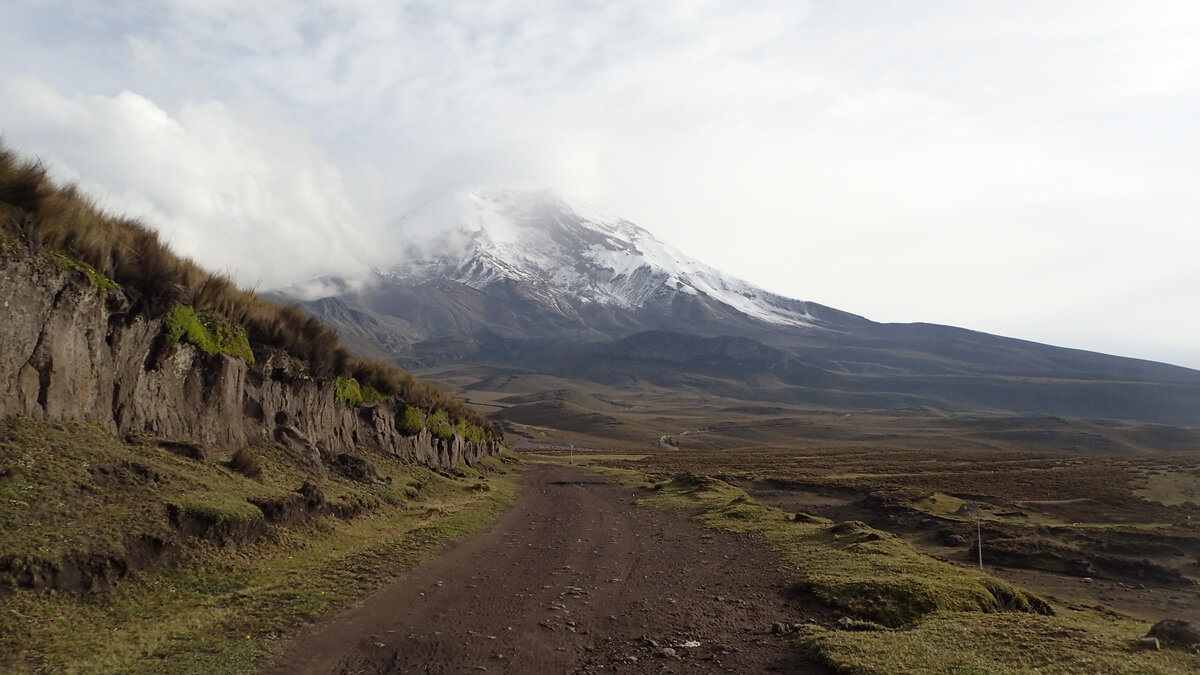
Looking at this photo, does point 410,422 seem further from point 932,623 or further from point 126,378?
point 932,623

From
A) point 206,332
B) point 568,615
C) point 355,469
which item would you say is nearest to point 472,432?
point 355,469

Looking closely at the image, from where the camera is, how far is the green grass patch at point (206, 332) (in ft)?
54.3

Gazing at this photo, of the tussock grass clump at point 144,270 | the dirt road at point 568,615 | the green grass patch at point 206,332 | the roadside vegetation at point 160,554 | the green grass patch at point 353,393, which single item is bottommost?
the dirt road at point 568,615

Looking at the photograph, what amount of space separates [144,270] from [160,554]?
831cm

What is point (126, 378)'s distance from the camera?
48.4 ft

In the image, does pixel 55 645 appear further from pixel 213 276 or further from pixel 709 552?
pixel 709 552

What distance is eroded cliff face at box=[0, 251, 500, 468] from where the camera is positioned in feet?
38.3

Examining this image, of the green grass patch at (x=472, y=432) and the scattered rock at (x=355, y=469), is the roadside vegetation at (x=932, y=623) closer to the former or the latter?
the scattered rock at (x=355, y=469)

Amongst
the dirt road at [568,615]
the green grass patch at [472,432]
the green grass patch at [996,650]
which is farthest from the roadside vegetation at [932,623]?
the green grass patch at [472,432]

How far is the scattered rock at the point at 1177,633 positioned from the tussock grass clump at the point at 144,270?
67.4ft

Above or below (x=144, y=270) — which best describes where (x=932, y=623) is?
below

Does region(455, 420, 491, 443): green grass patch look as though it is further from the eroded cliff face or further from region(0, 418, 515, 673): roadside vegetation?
region(0, 418, 515, 673): roadside vegetation

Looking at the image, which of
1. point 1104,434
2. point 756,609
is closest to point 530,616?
point 756,609

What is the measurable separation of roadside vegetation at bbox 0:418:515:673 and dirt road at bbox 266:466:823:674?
1.00 m
